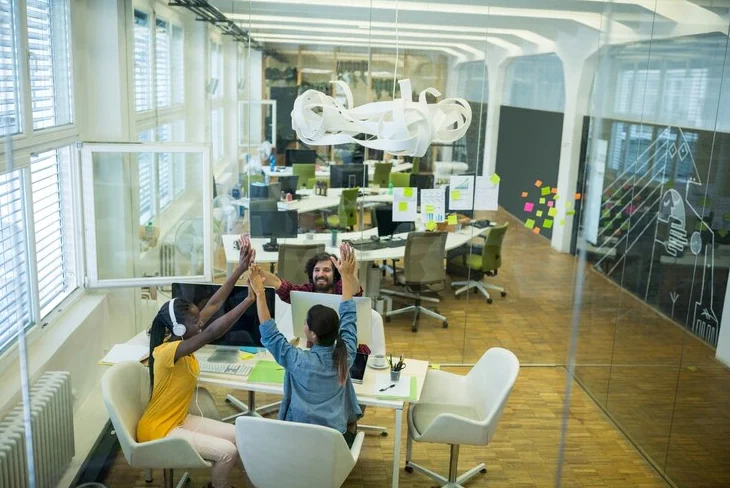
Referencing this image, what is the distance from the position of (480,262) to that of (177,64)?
13.2 ft

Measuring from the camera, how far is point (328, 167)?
277 inches

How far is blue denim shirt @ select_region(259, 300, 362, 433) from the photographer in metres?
3.52

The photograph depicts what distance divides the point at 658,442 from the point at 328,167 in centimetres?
Answer: 396

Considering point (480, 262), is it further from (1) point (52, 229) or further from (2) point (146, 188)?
(1) point (52, 229)

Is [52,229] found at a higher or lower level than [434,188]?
lower

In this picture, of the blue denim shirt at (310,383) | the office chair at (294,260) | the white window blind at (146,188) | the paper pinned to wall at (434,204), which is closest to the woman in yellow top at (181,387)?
the blue denim shirt at (310,383)

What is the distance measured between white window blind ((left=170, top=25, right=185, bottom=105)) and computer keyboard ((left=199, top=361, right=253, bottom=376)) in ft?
13.7

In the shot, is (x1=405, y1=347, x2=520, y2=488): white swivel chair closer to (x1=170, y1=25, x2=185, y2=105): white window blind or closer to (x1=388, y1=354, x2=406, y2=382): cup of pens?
(x1=388, y1=354, x2=406, y2=382): cup of pens

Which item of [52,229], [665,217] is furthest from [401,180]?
[52,229]

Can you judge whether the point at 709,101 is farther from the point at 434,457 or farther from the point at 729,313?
the point at 434,457

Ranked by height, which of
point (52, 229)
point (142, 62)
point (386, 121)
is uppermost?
point (142, 62)

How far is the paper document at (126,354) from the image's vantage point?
426 centimetres

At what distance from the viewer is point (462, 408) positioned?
4402 millimetres

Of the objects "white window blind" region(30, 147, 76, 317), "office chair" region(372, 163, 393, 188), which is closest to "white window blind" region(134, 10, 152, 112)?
"white window blind" region(30, 147, 76, 317)
